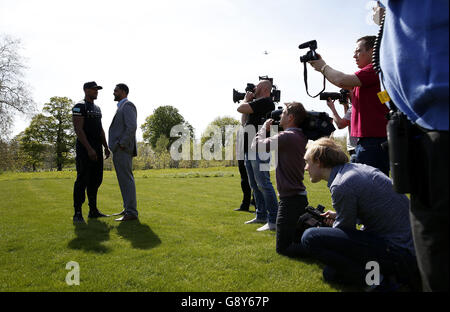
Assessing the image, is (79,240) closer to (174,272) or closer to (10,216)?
(174,272)

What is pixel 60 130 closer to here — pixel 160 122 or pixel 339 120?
pixel 160 122

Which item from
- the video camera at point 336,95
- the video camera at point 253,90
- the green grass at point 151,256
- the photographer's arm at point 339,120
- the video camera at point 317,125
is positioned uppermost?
the video camera at point 253,90

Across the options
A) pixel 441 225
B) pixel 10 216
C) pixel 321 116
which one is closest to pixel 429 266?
pixel 441 225

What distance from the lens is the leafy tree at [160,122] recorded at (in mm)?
55094

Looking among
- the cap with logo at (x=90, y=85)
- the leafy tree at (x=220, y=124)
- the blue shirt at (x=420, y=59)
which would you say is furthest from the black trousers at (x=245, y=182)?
the leafy tree at (x=220, y=124)

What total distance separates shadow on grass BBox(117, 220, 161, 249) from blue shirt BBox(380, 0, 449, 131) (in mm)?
3562

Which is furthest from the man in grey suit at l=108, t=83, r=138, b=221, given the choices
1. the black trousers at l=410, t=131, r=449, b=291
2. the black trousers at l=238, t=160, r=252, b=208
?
the black trousers at l=410, t=131, r=449, b=291

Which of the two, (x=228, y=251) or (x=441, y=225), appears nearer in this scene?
(x=441, y=225)

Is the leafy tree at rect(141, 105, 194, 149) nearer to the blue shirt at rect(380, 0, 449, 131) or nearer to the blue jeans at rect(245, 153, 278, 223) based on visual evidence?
the blue jeans at rect(245, 153, 278, 223)

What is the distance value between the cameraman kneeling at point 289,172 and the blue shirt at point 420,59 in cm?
235

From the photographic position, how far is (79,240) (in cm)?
436

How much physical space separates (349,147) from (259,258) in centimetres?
270

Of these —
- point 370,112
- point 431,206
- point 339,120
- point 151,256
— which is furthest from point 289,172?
point 431,206

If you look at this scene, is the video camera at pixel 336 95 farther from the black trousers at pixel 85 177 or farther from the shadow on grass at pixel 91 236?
the black trousers at pixel 85 177
